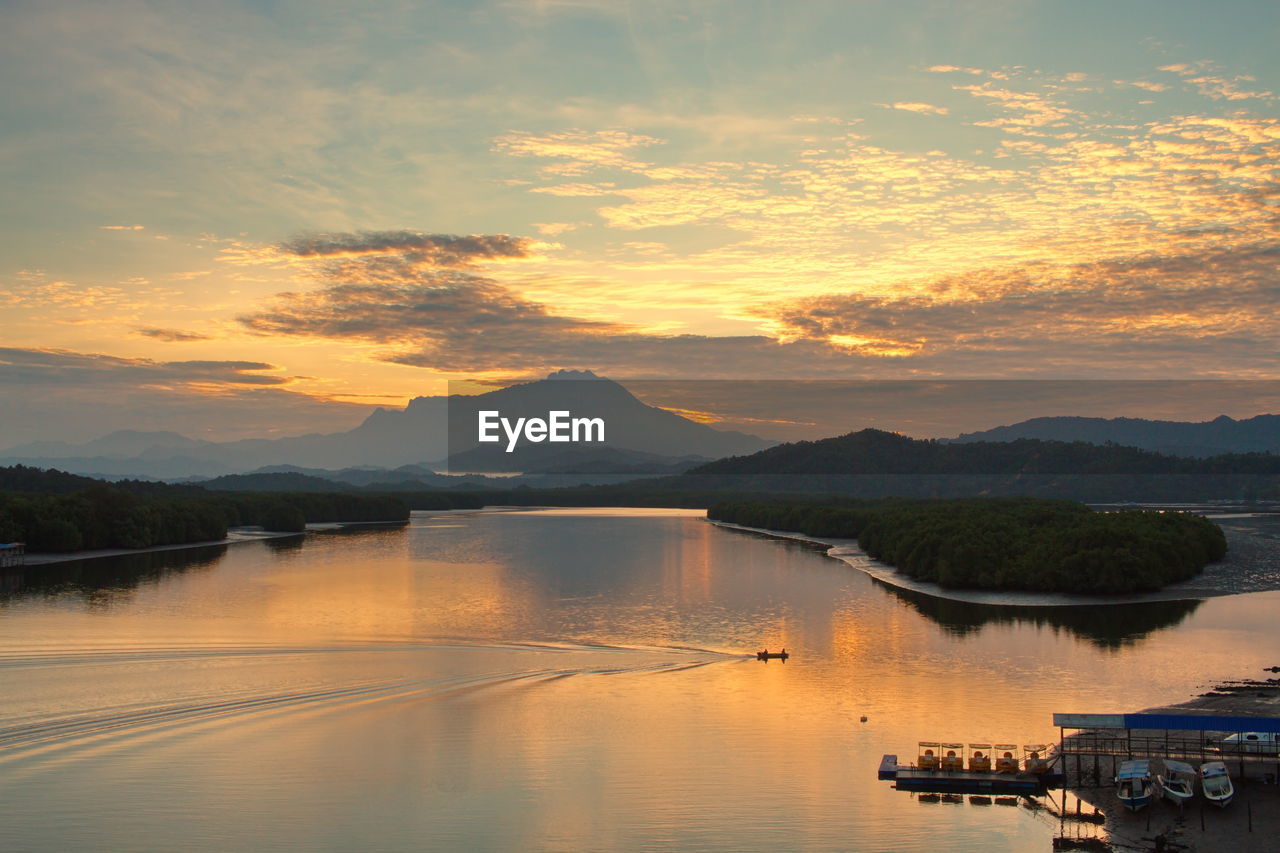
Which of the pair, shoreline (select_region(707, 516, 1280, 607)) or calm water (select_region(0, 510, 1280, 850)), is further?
shoreline (select_region(707, 516, 1280, 607))

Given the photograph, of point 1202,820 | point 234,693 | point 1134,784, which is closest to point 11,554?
point 234,693

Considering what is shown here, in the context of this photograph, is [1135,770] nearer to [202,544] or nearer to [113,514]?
[113,514]

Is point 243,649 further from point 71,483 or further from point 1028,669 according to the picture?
point 71,483

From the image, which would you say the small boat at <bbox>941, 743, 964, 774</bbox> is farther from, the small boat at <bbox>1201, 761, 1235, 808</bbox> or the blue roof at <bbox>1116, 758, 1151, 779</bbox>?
the small boat at <bbox>1201, 761, 1235, 808</bbox>

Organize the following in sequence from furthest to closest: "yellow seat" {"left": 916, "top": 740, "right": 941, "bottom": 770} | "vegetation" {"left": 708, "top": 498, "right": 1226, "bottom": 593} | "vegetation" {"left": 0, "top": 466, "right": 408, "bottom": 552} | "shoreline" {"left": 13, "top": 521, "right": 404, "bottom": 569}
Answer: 1. "vegetation" {"left": 0, "top": 466, "right": 408, "bottom": 552}
2. "shoreline" {"left": 13, "top": 521, "right": 404, "bottom": 569}
3. "vegetation" {"left": 708, "top": 498, "right": 1226, "bottom": 593}
4. "yellow seat" {"left": 916, "top": 740, "right": 941, "bottom": 770}

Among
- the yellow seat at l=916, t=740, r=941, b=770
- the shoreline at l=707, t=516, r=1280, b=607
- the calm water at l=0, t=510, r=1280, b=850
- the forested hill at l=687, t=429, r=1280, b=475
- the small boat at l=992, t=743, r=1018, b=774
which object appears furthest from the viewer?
the forested hill at l=687, t=429, r=1280, b=475

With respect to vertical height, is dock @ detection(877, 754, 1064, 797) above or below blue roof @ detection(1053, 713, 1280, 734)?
below

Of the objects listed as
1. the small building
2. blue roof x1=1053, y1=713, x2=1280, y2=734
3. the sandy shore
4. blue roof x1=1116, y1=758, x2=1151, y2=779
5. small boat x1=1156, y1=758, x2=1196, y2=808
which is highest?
the small building

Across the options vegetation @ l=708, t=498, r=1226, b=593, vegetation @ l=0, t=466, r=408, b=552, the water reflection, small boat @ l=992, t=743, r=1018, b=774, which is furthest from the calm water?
vegetation @ l=0, t=466, r=408, b=552
